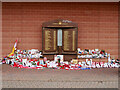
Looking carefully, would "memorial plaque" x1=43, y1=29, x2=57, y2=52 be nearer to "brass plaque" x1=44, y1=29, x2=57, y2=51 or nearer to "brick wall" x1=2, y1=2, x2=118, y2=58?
"brass plaque" x1=44, y1=29, x2=57, y2=51

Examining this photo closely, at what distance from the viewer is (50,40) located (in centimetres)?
955

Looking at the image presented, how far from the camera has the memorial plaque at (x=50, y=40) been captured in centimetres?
955

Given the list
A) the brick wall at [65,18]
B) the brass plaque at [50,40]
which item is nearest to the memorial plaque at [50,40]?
the brass plaque at [50,40]

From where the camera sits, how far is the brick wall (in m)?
9.94

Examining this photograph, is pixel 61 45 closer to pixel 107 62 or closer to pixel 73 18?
pixel 73 18

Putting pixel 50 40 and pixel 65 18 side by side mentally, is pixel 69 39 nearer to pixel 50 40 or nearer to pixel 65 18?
pixel 50 40

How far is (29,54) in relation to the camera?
32.5 ft

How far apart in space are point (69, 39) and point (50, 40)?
1.00m

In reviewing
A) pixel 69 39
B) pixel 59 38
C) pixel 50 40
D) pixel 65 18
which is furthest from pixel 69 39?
pixel 65 18

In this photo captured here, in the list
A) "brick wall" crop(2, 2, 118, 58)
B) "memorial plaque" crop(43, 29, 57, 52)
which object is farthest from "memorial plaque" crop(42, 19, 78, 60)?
"brick wall" crop(2, 2, 118, 58)

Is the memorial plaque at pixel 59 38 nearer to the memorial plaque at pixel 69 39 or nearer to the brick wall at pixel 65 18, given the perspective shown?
the memorial plaque at pixel 69 39

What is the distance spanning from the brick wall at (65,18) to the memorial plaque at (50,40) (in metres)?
0.51

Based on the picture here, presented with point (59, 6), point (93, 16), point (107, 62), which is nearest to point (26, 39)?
point (59, 6)

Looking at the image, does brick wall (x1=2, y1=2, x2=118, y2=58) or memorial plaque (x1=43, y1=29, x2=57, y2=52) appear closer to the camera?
memorial plaque (x1=43, y1=29, x2=57, y2=52)
